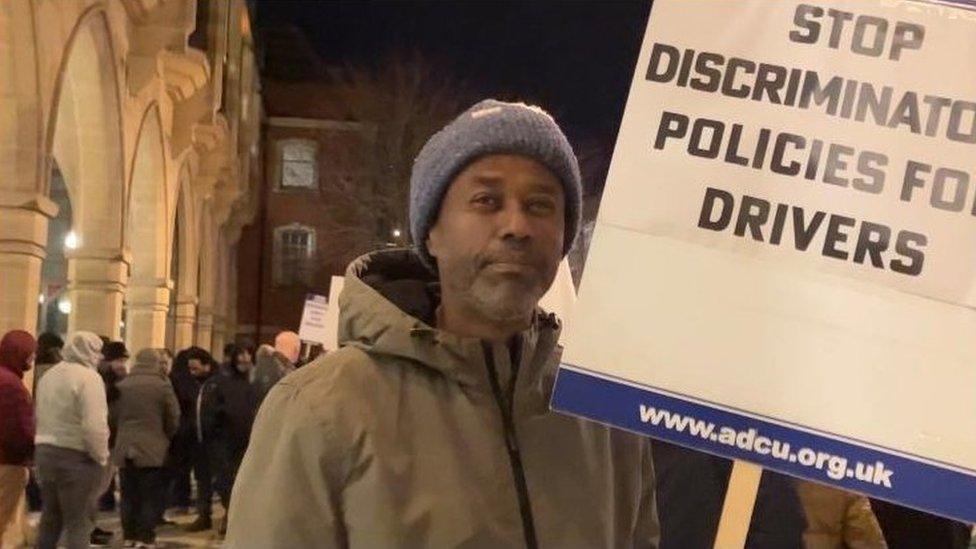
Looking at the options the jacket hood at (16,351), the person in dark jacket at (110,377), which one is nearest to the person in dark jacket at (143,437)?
the person in dark jacket at (110,377)

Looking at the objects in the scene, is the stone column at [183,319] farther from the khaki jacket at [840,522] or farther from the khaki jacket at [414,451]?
the khaki jacket at [414,451]

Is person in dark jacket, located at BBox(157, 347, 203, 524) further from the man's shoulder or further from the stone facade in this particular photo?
the man's shoulder

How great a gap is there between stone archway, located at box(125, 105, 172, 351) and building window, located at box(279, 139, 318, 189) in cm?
2563

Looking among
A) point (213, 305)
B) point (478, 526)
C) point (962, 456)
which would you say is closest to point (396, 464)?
point (478, 526)

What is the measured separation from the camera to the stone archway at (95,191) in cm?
1548

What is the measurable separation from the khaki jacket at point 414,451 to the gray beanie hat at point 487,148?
17 centimetres

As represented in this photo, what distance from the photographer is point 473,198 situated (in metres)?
2.00

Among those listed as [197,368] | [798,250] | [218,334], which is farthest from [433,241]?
[218,334]

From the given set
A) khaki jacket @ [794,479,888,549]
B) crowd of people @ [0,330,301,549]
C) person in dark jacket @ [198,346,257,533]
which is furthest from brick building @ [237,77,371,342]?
khaki jacket @ [794,479,888,549]

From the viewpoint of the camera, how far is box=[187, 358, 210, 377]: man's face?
12.5 m

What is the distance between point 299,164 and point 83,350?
3846cm

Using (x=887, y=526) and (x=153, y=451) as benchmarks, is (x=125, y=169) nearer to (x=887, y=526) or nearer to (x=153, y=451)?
(x=153, y=451)

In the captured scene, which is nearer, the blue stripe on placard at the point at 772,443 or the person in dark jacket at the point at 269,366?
the blue stripe on placard at the point at 772,443

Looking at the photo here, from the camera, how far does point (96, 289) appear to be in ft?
52.3
